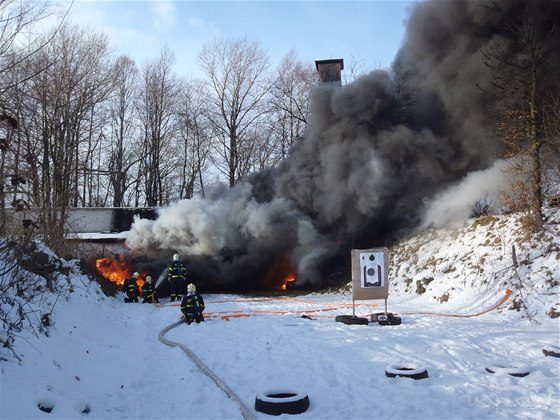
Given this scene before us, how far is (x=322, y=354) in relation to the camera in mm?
7891

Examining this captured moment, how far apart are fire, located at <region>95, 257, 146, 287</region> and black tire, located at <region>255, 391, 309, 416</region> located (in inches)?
662

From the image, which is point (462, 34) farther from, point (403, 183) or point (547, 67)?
point (403, 183)

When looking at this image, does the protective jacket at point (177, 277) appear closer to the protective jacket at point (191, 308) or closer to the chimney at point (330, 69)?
the protective jacket at point (191, 308)

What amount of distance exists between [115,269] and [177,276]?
5.51 meters

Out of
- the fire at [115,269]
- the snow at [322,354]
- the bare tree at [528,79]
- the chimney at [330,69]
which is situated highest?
the chimney at [330,69]

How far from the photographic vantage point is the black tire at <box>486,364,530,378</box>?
20.4 feet

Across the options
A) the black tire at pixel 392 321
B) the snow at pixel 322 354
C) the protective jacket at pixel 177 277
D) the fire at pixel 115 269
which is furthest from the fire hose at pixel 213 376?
the fire at pixel 115 269

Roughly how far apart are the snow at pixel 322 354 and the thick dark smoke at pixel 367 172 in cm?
389

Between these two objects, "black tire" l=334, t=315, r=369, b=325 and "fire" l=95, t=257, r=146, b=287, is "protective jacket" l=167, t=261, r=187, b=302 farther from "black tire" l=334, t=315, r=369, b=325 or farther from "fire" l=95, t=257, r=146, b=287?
"black tire" l=334, t=315, r=369, b=325

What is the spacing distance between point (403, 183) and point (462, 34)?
577 cm

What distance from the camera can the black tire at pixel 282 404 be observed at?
507 cm

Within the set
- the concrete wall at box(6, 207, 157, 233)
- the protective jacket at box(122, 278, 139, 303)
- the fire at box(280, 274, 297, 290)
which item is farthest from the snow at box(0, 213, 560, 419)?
the concrete wall at box(6, 207, 157, 233)

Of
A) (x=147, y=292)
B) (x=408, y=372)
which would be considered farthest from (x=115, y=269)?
(x=408, y=372)

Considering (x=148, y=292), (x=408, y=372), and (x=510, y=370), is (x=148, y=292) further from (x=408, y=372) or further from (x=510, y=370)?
(x=510, y=370)
